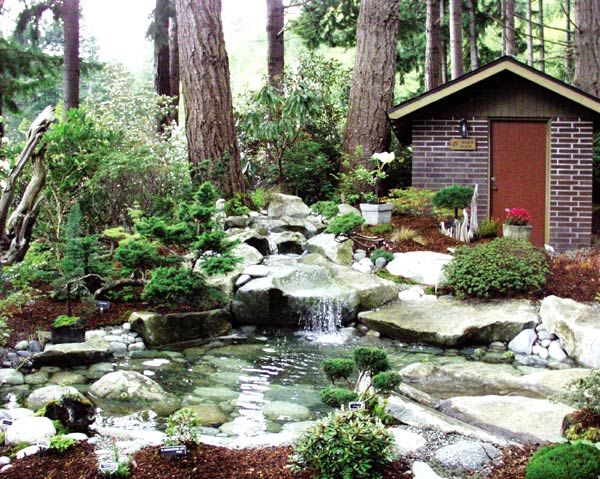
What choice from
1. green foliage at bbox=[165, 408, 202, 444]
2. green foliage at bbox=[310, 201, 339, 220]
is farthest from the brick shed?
green foliage at bbox=[165, 408, 202, 444]

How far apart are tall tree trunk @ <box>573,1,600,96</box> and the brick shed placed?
11.0 feet

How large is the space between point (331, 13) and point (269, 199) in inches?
319

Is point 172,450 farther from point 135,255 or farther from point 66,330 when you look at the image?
point 135,255

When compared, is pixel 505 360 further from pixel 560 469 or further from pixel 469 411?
pixel 560 469

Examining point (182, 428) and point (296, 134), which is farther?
point (296, 134)

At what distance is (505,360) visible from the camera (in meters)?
7.57

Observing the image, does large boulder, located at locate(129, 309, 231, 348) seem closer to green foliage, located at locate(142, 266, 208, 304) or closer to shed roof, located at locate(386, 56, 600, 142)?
green foliage, located at locate(142, 266, 208, 304)

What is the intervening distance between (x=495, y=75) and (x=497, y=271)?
5.26 meters

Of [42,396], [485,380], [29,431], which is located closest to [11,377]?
[42,396]

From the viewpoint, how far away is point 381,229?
11789 mm

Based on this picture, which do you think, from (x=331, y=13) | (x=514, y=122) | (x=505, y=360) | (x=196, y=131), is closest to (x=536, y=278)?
(x=505, y=360)

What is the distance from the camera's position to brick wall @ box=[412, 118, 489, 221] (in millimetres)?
12891

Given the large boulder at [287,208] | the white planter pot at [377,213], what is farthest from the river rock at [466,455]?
the large boulder at [287,208]

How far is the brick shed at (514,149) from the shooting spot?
1268 cm
